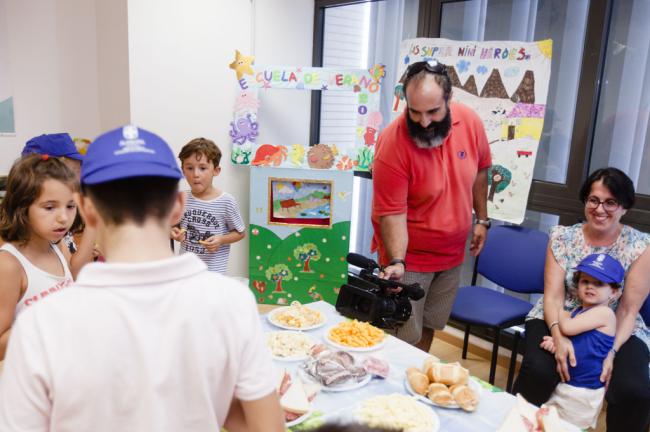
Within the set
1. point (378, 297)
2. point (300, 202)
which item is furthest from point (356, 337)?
point (300, 202)

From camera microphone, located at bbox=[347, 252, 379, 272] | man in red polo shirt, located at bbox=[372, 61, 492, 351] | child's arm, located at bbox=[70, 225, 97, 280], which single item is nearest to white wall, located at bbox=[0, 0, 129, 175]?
child's arm, located at bbox=[70, 225, 97, 280]

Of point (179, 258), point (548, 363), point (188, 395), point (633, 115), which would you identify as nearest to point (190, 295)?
point (179, 258)

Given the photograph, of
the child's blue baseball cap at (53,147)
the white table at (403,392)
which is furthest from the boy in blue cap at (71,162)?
the white table at (403,392)

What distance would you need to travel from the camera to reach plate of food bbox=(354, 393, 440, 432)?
51.8 inches

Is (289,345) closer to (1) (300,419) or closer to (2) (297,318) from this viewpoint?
(2) (297,318)

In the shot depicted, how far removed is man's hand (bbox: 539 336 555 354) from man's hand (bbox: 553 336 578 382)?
0.02 meters

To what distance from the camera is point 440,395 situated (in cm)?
144

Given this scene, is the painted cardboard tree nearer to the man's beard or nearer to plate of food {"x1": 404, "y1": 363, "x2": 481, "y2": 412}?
the man's beard

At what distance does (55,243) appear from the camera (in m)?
1.63

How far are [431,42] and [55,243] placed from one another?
2431 millimetres

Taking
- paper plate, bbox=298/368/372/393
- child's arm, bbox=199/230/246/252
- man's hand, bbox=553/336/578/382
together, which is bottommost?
man's hand, bbox=553/336/578/382

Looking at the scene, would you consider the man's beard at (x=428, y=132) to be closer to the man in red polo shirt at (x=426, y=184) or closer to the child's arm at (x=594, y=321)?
the man in red polo shirt at (x=426, y=184)

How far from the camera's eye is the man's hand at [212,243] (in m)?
2.68

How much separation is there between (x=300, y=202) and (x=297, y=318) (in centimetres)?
168
